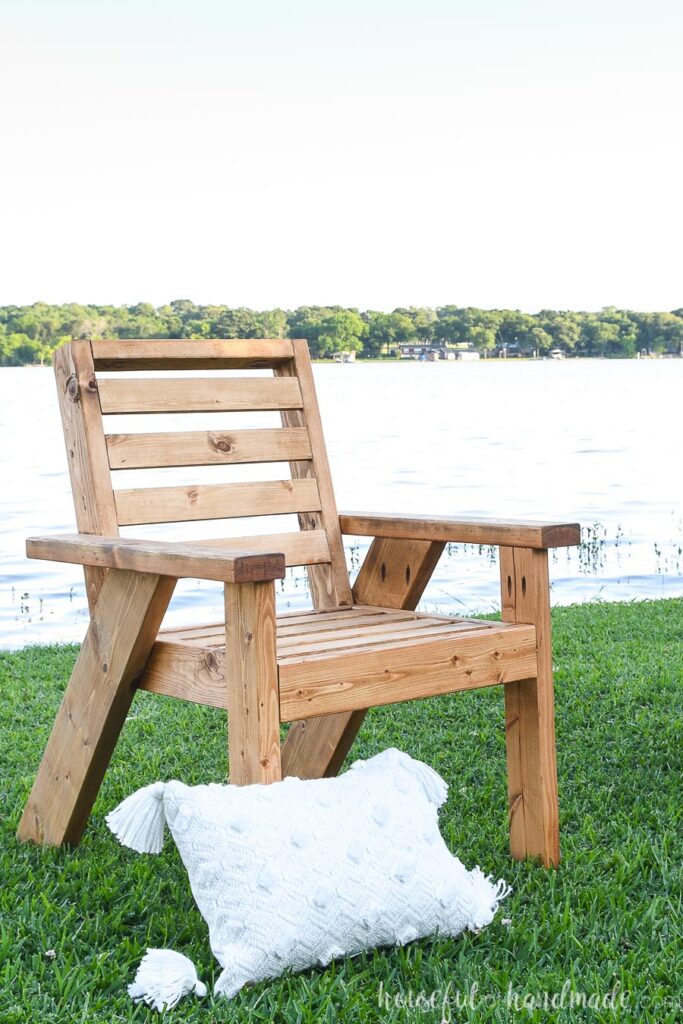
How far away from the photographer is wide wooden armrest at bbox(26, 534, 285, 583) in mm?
1780

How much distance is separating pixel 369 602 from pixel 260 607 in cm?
91

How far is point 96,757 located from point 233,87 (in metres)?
19.8

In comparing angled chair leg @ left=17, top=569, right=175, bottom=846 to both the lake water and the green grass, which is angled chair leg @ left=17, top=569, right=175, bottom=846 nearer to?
the green grass

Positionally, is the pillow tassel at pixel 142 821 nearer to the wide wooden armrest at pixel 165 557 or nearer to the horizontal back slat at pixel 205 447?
the wide wooden armrest at pixel 165 557

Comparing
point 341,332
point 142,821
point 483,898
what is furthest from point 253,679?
point 341,332

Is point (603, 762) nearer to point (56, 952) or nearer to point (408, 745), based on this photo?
point (408, 745)

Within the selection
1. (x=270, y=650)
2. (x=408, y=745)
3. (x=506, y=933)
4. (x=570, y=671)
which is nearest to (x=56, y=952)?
(x=270, y=650)

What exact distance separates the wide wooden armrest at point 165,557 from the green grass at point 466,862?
2.01 feet

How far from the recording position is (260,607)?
71.0 inches

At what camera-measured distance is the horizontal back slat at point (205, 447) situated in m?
2.49

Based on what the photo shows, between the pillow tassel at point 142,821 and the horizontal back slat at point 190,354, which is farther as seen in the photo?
the horizontal back slat at point 190,354

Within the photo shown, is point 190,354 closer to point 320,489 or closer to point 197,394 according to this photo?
point 197,394

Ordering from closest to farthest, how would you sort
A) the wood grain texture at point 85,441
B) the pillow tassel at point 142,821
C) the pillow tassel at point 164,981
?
the pillow tassel at point 164,981
the pillow tassel at point 142,821
the wood grain texture at point 85,441

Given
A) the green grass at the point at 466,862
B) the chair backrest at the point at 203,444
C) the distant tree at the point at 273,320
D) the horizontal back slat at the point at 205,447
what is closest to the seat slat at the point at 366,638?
the chair backrest at the point at 203,444
